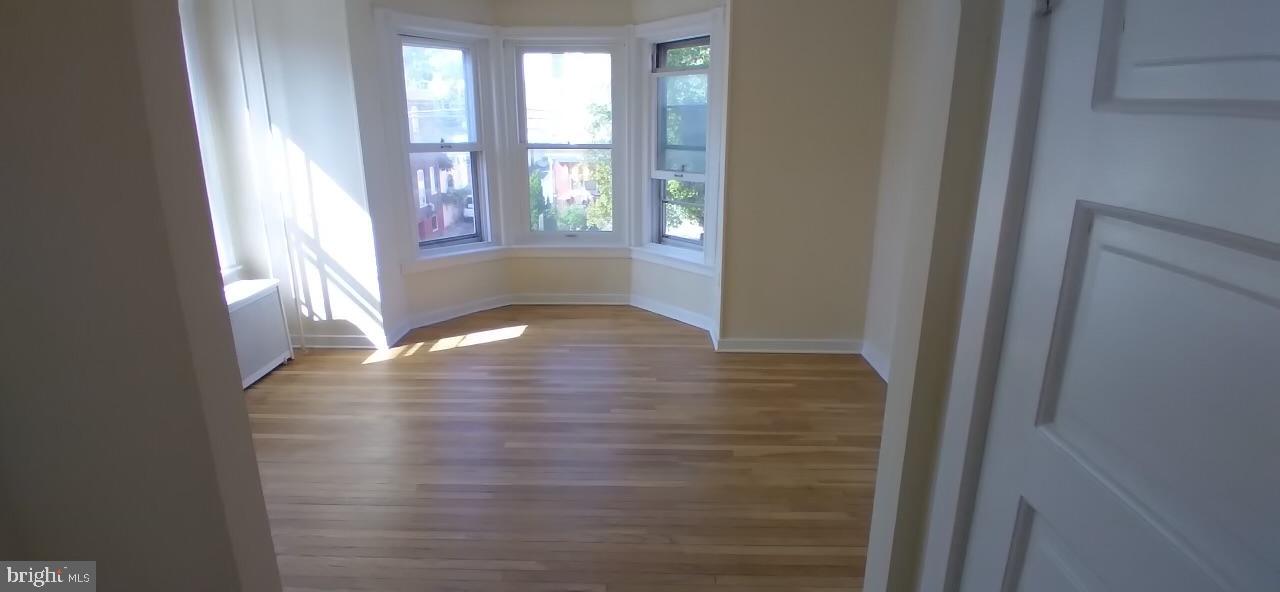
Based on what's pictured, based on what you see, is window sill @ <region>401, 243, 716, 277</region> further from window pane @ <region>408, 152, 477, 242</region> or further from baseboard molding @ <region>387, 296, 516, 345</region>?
baseboard molding @ <region>387, 296, 516, 345</region>

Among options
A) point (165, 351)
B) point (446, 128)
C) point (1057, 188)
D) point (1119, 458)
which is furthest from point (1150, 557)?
point (446, 128)

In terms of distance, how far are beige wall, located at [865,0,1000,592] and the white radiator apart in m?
3.42

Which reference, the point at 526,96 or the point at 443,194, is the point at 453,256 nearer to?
the point at 443,194

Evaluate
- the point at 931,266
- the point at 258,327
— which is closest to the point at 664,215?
the point at 258,327

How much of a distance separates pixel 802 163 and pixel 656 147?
1.33m

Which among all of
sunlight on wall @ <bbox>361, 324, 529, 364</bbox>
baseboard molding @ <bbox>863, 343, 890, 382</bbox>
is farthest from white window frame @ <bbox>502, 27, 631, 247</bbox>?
baseboard molding @ <bbox>863, 343, 890, 382</bbox>

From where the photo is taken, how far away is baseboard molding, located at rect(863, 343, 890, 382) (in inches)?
145

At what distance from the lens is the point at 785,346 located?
4.15 meters

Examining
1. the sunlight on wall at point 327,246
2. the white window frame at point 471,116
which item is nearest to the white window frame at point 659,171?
the white window frame at point 471,116

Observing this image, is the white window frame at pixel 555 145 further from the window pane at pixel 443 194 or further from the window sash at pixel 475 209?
the window pane at pixel 443 194

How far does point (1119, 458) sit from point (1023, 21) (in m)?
0.66

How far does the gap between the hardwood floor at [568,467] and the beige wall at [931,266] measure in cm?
82

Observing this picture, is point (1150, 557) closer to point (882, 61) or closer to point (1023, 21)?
point (1023, 21)

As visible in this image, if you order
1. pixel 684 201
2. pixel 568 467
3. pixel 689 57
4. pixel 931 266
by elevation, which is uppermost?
pixel 689 57
